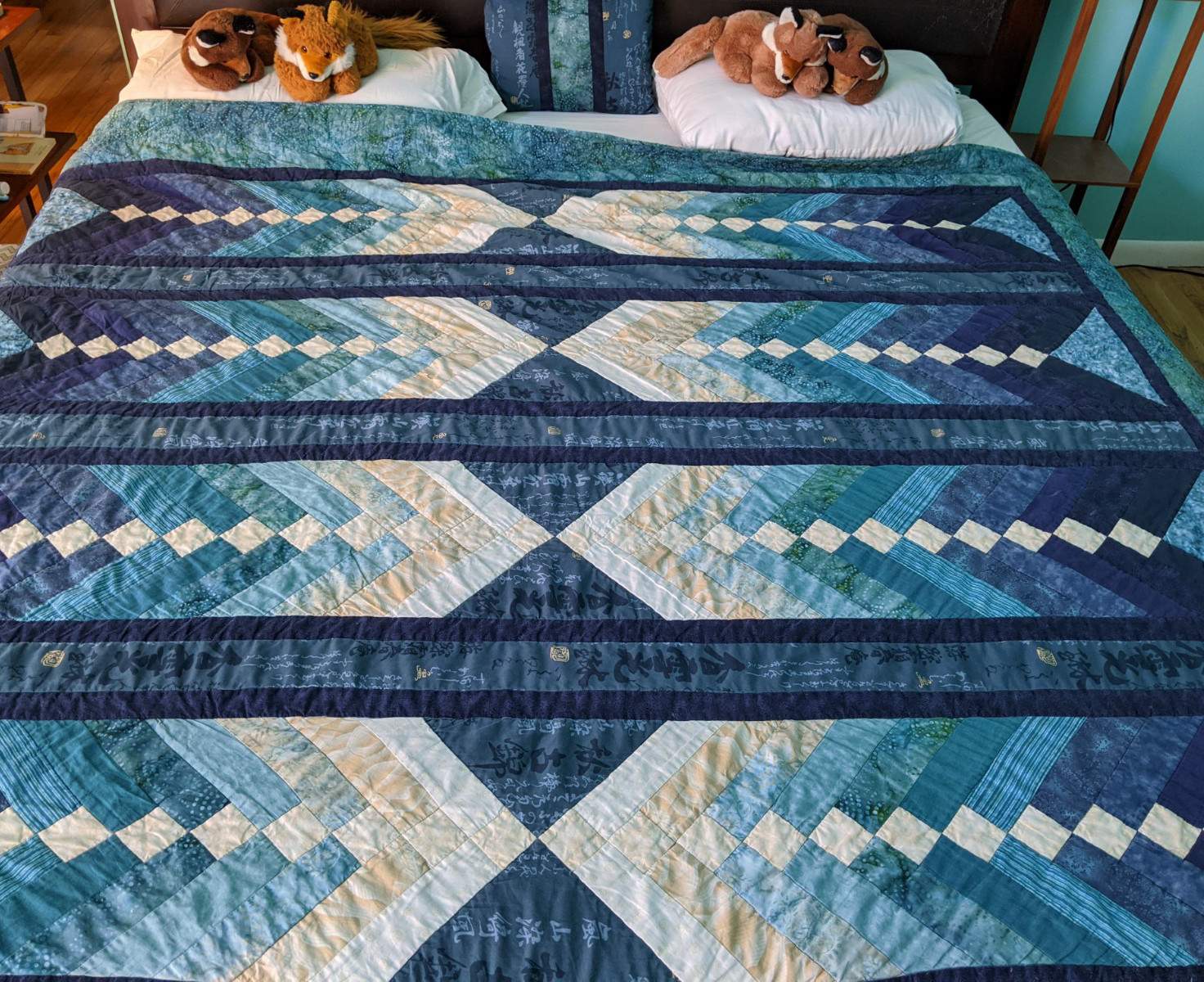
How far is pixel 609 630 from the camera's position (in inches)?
50.2

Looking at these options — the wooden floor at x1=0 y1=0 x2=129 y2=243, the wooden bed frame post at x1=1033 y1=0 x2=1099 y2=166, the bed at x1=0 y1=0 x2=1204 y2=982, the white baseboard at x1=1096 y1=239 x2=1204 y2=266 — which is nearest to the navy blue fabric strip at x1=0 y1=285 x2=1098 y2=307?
the bed at x1=0 y1=0 x2=1204 y2=982

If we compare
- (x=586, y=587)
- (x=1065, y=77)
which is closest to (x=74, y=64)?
(x=1065, y=77)

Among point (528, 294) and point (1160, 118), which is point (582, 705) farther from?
point (1160, 118)

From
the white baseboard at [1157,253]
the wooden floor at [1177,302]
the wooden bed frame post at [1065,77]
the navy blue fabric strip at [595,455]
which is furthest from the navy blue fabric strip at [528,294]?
the white baseboard at [1157,253]

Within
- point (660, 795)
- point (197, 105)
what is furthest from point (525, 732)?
point (197, 105)

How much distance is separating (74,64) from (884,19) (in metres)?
2.97

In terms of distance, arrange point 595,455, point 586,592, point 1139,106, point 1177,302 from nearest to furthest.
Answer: point 586,592 < point 595,455 < point 1139,106 < point 1177,302

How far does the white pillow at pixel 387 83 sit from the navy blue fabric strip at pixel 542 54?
121 mm

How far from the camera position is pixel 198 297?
1.82 metres

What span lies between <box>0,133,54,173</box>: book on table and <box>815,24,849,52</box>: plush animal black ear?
1856 mm

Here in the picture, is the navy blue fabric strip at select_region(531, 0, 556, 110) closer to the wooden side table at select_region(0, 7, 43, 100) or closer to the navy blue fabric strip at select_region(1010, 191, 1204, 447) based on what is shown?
the navy blue fabric strip at select_region(1010, 191, 1204, 447)

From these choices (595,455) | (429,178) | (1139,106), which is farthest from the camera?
(1139,106)

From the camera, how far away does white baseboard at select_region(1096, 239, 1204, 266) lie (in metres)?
3.09

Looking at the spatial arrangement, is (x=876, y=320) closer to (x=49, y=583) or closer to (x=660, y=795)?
(x=660, y=795)
